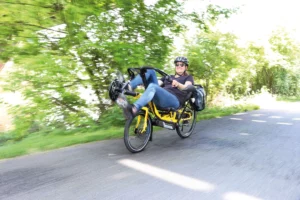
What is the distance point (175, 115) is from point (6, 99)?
10.1 feet

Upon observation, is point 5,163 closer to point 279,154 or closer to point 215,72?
point 279,154

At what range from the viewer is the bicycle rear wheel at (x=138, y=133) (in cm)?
418

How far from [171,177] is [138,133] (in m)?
1.25

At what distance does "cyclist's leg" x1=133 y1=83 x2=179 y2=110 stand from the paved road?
69 centimetres

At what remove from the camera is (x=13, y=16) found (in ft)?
15.1

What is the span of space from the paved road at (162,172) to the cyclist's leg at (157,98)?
69 centimetres

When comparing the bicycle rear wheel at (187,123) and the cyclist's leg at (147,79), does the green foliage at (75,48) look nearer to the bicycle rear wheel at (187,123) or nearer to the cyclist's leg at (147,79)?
the cyclist's leg at (147,79)

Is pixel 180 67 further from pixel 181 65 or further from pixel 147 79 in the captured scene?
pixel 147 79

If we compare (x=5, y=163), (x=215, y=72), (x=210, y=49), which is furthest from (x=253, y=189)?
(x=215, y=72)

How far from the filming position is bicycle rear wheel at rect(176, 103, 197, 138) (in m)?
5.34

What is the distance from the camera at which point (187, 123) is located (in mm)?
5570

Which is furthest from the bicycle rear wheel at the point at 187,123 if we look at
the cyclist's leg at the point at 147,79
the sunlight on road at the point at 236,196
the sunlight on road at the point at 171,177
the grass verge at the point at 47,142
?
the sunlight on road at the point at 236,196

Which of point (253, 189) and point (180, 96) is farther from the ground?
point (180, 96)

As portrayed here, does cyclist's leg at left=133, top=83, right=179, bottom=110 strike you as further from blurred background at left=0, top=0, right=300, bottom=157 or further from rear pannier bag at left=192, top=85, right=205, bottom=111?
blurred background at left=0, top=0, right=300, bottom=157
